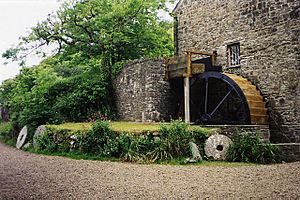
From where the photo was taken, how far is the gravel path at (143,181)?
4805 millimetres

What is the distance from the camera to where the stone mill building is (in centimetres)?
1032

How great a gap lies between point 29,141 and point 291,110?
29.8ft

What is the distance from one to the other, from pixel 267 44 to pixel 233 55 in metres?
1.59

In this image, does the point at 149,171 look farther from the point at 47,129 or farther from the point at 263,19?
the point at 263,19

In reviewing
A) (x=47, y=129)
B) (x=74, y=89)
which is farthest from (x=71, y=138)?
(x=74, y=89)

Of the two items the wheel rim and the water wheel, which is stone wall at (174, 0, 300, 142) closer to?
the water wheel

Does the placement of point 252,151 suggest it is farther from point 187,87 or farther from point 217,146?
point 187,87

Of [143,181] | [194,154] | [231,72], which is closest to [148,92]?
[231,72]

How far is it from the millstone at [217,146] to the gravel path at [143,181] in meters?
1.06

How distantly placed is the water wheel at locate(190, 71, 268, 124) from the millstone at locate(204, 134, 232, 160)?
1.87 metres

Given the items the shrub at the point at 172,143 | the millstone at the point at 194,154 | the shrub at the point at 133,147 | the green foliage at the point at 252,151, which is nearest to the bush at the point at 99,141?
the shrub at the point at 133,147

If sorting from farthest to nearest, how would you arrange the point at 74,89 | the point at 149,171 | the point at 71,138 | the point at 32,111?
the point at 74,89, the point at 32,111, the point at 71,138, the point at 149,171

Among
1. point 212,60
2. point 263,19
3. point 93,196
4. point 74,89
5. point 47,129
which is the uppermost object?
point 263,19

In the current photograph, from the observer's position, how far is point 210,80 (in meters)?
12.7
